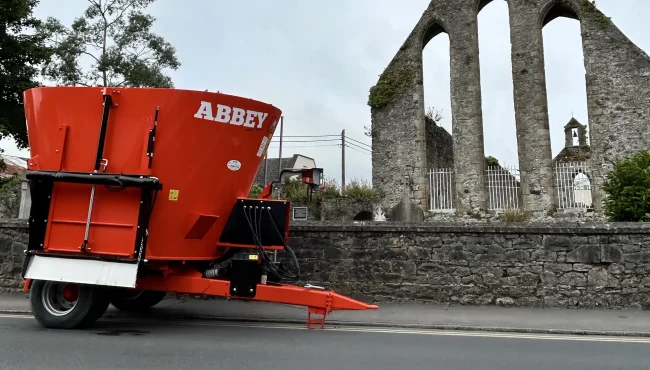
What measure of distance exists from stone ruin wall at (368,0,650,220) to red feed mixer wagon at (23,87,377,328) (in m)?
12.6

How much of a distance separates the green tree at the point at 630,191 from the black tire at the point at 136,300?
363 inches

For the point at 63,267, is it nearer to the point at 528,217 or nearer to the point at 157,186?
the point at 157,186

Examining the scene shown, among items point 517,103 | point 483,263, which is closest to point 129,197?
point 483,263

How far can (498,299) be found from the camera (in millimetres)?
7930

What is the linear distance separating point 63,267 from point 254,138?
112 inches

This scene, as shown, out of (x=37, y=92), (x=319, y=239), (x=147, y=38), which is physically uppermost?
(x=147, y=38)

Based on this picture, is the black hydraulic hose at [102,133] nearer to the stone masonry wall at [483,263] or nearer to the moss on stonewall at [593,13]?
the stone masonry wall at [483,263]

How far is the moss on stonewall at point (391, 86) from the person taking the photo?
717 inches

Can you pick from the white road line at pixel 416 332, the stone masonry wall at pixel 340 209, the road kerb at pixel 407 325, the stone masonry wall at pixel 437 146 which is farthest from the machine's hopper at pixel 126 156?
the stone masonry wall at pixel 437 146

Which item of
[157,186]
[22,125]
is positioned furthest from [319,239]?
[22,125]

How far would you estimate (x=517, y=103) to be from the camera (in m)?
16.8

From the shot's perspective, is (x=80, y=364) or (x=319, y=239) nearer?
(x=80, y=364)

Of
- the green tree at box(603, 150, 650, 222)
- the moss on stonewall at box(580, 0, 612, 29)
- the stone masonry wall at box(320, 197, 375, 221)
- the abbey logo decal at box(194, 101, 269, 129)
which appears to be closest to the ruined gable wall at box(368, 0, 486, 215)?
the stone masonry wall at box(320, 197, 375, 221)

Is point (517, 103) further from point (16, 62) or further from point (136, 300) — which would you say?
point (16, 62)
